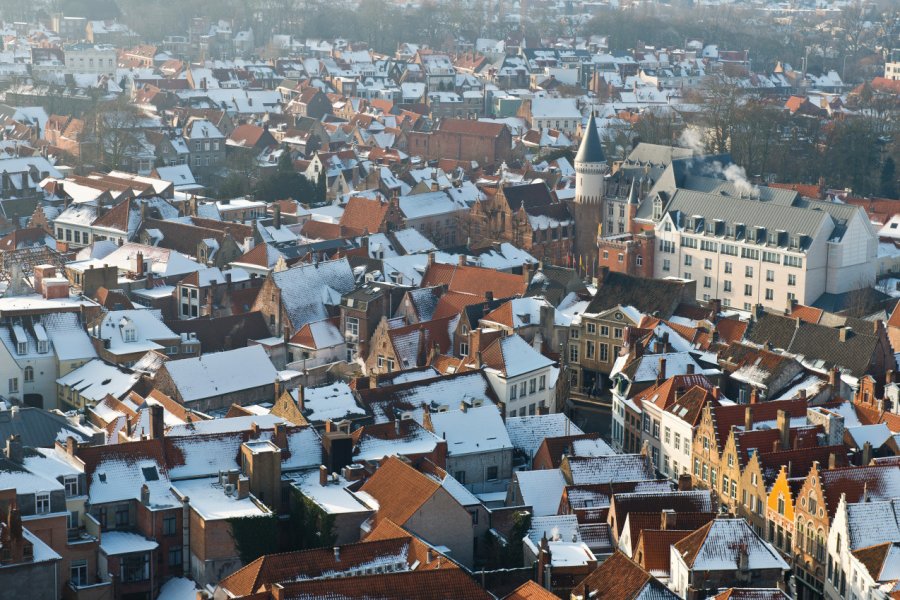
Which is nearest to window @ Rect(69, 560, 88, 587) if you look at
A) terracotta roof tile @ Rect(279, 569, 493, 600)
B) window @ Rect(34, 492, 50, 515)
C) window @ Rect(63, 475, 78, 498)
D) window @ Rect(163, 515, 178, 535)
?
window @ Rect(34, 492, 50, 515)

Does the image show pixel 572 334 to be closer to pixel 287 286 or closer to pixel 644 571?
pixel 287 286

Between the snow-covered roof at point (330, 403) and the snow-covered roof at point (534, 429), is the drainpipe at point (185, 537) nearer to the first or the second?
the snow-covered roof at point (330, 403)

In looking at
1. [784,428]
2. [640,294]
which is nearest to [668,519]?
[784,428]

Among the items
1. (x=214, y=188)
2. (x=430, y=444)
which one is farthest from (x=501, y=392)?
(x=214, y=188)

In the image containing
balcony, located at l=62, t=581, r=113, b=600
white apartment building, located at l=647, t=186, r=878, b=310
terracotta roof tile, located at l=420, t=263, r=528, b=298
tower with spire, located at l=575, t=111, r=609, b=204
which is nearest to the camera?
balcony, located at l=62, t=581, r=113, b=600

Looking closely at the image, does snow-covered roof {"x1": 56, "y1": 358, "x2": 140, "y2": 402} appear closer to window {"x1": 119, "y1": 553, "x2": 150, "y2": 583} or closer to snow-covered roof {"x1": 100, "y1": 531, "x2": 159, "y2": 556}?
snow-covered roof {"x1": 100, "y1": 531, "x2": 159, "y2": 556}

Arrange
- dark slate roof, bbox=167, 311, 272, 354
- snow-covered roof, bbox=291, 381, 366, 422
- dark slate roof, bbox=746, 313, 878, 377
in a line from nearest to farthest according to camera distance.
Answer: snow-covered roof, bbox=291, 381, 366, 422, dark slate roof, bbox=746, 313, 878, 377, dark slate roof, bbox=167, 311, 272, 354

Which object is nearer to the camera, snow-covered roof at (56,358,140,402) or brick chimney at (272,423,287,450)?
brick chimney at (272,423,287,450)
